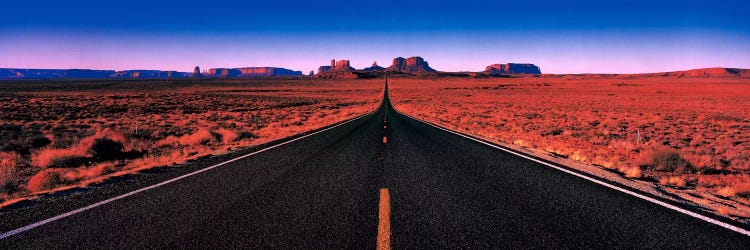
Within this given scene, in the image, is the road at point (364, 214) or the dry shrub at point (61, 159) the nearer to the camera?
the road at point (364, 214)

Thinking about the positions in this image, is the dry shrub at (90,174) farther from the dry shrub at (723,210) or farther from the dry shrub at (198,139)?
the dry shrub at (723,210)

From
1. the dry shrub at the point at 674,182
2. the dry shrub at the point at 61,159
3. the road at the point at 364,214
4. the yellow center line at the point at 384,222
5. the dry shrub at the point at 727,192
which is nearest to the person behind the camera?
the yellow center line at the point at 384,222

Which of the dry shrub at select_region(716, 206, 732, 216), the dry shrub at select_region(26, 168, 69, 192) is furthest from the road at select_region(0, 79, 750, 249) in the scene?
the dry shrub at select_region(26, 168, 69, 192)

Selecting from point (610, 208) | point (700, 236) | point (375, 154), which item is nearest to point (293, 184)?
point (375, 154)

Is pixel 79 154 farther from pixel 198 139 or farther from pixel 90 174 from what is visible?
pixel 198 139

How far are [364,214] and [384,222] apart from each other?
0.43 m

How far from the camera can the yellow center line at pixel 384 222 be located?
3.87m

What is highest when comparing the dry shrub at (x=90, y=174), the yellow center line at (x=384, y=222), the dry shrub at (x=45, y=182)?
the yellow center line at (x=384, y=222)

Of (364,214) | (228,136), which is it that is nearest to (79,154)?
(228,136)

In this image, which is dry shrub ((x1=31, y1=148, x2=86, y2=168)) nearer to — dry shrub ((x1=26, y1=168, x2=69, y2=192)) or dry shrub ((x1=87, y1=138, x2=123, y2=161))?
dry shrub ((x1=87, y1=138, x2=123, y2=161))

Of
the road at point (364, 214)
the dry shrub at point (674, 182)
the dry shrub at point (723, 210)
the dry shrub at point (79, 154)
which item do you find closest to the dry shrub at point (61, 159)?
the dry shrub at point (79, 154)

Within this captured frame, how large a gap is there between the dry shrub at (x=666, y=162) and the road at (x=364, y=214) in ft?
11.9

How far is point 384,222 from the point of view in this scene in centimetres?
454

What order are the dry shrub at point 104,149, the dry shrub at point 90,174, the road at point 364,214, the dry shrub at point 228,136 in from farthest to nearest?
the dry shrub at point 228,136
the dry shrub at point 104,149
the dry shrub at point 90,174
the road at point 364,214
